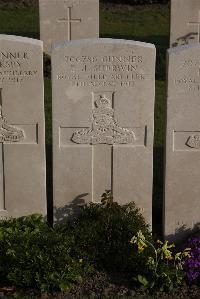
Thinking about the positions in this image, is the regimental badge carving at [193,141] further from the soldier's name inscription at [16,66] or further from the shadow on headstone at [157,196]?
the soldier's name inscription at [16,66]

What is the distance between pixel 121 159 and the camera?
6.54 m

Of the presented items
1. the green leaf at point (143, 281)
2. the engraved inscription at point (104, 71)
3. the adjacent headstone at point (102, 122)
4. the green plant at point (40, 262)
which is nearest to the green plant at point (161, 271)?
the green leaf at point (143, 281)

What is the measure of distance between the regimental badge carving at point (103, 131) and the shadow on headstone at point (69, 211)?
656mm

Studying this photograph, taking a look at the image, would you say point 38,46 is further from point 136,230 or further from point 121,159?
point 136,230

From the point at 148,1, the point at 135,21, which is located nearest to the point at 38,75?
the point at 135,21

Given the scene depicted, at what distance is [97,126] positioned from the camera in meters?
6.37

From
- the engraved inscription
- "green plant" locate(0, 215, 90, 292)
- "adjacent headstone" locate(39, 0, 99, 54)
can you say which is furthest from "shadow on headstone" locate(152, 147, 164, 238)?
"adjacent headstone" locate(39, 0, 99, 54)

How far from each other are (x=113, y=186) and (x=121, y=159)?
1.03ft

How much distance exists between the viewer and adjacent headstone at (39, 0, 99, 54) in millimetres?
13016

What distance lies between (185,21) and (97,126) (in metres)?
7.61

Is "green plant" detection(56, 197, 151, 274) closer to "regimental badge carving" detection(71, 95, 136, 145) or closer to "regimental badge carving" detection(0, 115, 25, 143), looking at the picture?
"regimental badge carving" detection(71, 95, 136, 145)

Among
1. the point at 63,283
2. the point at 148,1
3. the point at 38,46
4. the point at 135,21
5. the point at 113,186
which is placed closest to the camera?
the point at 63,283

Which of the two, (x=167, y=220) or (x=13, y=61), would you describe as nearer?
(x=13, y=61)

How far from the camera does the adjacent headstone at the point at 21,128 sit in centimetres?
618
